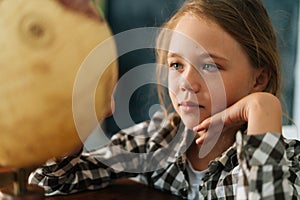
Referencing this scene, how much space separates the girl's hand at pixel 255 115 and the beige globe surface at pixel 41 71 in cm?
43

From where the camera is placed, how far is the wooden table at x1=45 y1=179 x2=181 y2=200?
1.05 meters

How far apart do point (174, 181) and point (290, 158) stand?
0.92 feet

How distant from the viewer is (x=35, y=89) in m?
0.50

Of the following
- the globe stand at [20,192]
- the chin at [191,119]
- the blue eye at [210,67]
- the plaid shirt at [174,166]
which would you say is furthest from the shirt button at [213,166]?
the globe stand at [20,192]

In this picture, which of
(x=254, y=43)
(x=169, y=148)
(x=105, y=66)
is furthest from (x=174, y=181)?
(x=105, y=66)

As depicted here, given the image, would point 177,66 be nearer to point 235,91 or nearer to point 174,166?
point 235,91

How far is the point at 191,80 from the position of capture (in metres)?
0.97

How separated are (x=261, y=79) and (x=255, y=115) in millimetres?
231

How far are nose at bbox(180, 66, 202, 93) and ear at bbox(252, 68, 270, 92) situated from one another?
0.17 meters

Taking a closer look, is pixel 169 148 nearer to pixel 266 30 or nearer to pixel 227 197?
pixel 227 197

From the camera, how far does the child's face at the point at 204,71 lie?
976mm

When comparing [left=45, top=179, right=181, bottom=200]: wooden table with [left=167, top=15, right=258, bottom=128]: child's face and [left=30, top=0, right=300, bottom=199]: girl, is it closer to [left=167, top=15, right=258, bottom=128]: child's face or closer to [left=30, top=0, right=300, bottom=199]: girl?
[left=30, top=0, right=300, bottom=199]: girl

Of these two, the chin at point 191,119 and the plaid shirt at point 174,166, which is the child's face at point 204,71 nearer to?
the chin at point 191,119

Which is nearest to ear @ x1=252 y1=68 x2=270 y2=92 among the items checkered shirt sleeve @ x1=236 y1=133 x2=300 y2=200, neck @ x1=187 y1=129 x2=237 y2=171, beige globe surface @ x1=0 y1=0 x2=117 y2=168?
neck @ x1=187 y1=129 x2=237 y2=171
